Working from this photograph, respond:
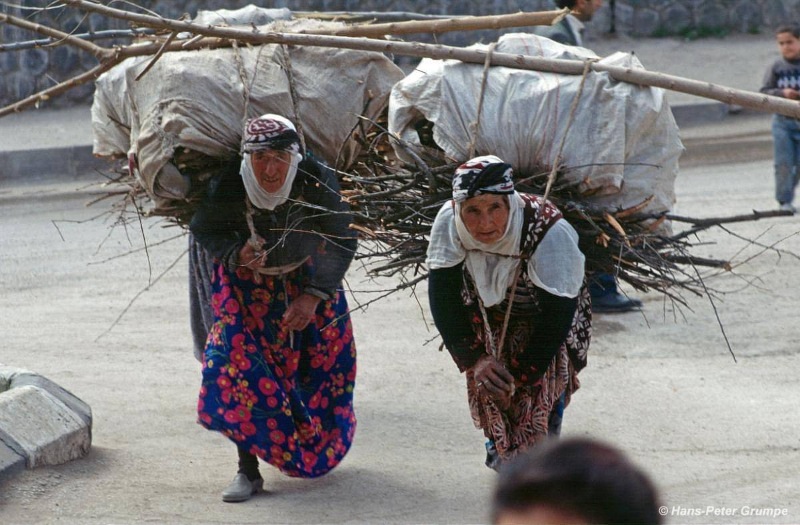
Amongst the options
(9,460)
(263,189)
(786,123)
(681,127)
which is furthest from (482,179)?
(681,127)

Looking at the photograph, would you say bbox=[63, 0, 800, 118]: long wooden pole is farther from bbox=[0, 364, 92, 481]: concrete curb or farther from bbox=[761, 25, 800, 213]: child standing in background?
bbox=[761, 25, 800, 213]: child standing in background

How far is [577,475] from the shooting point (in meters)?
1.20

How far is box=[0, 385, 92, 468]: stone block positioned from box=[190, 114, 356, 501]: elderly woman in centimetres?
60

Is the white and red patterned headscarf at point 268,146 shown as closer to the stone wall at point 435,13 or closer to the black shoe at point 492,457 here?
the black shoe at point 492,457

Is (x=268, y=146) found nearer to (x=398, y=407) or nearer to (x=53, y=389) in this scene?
(x=53, y=389)

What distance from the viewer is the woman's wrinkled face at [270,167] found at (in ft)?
12.8

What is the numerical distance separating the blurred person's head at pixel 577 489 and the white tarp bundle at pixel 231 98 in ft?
9.72

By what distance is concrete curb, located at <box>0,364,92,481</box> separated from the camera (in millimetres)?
4121

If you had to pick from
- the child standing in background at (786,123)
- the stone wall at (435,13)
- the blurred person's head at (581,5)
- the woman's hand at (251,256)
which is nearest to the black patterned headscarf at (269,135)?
the woman's hand at (251,256)

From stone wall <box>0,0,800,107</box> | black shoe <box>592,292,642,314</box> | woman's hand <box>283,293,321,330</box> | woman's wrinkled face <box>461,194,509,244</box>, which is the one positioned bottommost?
black shoe <box>592,292,642,314</box>

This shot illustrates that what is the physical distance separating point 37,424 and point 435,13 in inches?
430

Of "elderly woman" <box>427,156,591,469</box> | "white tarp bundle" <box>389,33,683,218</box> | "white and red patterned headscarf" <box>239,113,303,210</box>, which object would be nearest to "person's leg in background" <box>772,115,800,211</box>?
"white tarp bundle" <box>389,33,683,218</box>

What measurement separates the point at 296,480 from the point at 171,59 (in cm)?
159

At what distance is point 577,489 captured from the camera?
1200 millimetres
